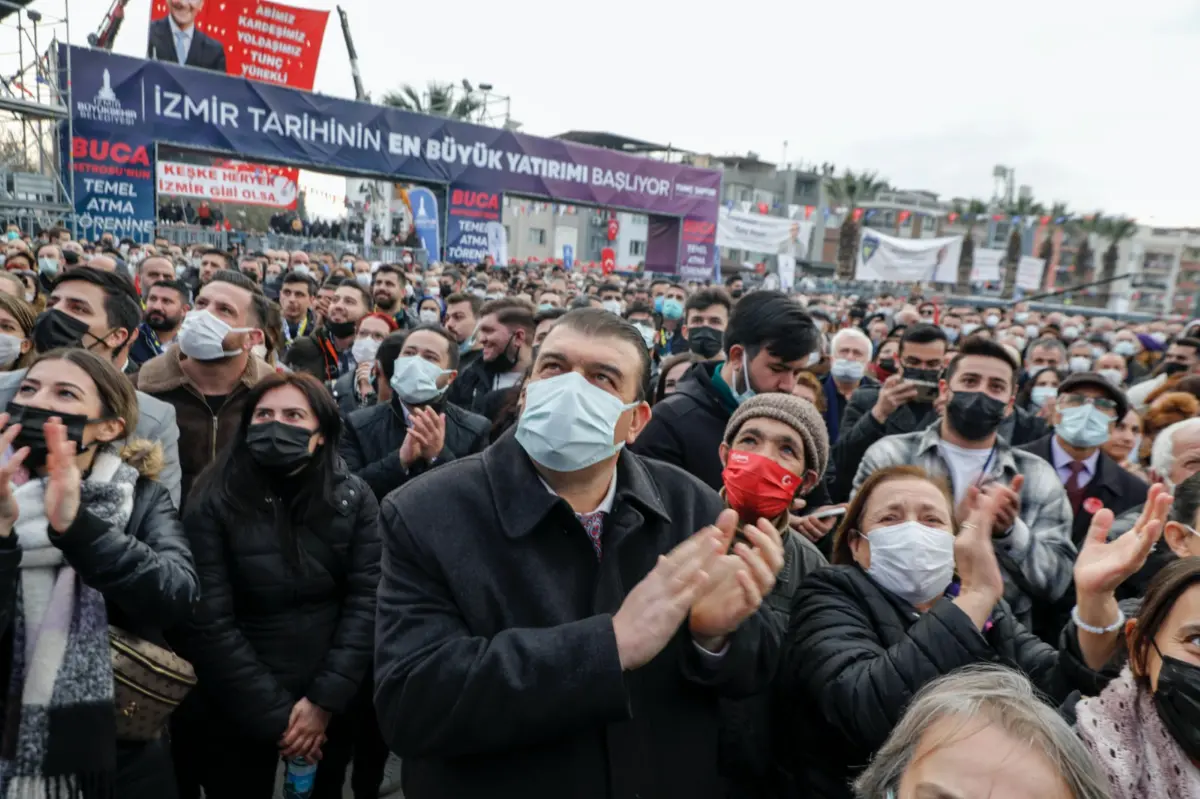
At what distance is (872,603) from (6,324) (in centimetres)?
361

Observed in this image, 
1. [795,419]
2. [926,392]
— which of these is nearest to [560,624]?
[795,419]

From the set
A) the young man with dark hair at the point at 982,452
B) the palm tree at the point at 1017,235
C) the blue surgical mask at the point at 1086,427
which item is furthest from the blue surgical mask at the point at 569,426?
the palm tree at the point at 1017,235

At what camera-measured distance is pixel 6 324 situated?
10.9ft

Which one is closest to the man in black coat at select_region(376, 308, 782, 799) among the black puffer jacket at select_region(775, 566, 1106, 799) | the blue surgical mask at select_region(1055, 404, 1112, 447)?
the black puffer jacket at select_region(775, 566, 1106, 799)

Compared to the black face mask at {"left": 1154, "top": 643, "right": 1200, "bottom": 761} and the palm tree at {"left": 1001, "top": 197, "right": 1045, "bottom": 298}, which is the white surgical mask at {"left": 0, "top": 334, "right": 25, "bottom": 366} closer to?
the black face mask at {"left": 1154, "top": 643, "right": 1200, "bottom": 761}

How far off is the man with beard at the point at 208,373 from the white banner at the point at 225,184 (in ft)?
45.8

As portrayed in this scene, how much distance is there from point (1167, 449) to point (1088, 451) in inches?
18.6

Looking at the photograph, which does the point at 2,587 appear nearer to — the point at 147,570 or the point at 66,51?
the point at 147,570

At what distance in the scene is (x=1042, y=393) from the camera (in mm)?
5629

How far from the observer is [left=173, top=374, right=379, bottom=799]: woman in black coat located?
2473mm

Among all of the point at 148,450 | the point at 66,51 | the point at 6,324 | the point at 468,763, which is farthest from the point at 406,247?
the point at 468,763

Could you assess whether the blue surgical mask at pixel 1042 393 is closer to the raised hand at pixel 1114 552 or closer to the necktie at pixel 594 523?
the raised hand at pixel 1114 552

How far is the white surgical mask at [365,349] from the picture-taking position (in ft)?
17.5

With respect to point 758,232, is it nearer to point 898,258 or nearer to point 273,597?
point 898,258
